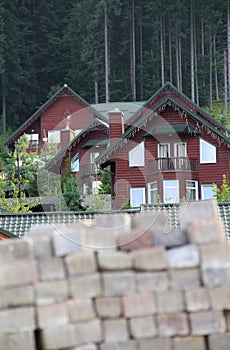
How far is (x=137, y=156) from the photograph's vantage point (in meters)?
37.1

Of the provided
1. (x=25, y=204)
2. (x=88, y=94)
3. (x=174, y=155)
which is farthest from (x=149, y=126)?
(x=88, y=94)

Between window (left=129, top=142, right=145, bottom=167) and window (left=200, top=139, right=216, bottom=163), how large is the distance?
278 centimetres

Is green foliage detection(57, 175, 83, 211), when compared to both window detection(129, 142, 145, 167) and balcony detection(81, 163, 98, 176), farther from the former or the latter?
balcony detection(81, 163, 98, 176)

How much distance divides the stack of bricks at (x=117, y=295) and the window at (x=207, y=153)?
3172 centimetres

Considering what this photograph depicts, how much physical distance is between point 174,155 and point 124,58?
110 ft

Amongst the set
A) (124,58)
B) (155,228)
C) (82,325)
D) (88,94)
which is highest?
(124,58)

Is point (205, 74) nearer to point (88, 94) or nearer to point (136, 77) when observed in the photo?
point (136, 77)

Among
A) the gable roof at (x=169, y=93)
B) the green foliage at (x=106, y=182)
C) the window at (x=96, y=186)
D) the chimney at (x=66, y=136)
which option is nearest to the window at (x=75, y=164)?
the window at (x=96, y=186)

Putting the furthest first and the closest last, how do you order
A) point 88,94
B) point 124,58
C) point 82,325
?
point 124,58 → point 88,94 → point 82,325

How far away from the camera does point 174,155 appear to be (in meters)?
36.7

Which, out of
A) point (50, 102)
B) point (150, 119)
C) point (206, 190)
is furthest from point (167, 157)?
point (50, 102)

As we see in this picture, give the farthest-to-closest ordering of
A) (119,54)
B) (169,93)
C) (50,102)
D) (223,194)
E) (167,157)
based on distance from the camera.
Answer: (119,54), (50,102), (169,93), (167,157), (223,194)

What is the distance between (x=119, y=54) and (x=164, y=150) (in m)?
32.5

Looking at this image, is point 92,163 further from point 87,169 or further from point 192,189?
point 192,189
